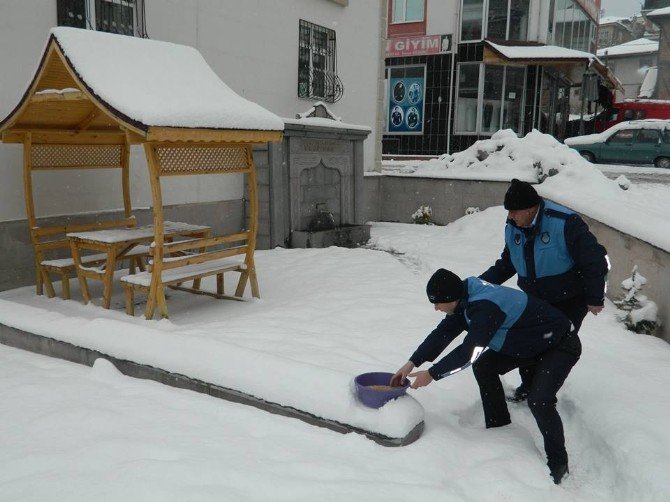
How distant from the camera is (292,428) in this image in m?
3.62

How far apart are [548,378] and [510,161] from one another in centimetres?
1017

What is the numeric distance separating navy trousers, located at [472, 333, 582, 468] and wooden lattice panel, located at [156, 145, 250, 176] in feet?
10.9

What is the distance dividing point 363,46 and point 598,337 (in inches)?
371

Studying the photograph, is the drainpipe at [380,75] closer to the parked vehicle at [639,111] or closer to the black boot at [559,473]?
the black boot at [559,473]

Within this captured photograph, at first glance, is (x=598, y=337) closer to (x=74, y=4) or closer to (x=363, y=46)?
(x=74, y=4)

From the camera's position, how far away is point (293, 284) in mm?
7328

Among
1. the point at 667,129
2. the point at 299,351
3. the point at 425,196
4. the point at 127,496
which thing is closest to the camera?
the point at 127,496

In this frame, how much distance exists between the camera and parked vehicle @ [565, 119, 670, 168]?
19.0 m

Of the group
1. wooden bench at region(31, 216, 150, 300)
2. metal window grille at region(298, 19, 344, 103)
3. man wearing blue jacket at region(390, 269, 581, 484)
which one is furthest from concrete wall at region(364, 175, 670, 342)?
wooden bench at region(31, 216, 150, 300)

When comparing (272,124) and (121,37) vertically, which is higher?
(121,37)

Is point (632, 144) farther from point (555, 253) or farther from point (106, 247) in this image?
point (106, 247)

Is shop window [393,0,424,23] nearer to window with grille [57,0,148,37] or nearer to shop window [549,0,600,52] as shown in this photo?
shop window [549,0,600,52]

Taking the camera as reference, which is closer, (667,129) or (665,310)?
(665,310)

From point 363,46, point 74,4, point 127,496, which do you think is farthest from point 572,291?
point 363,46
